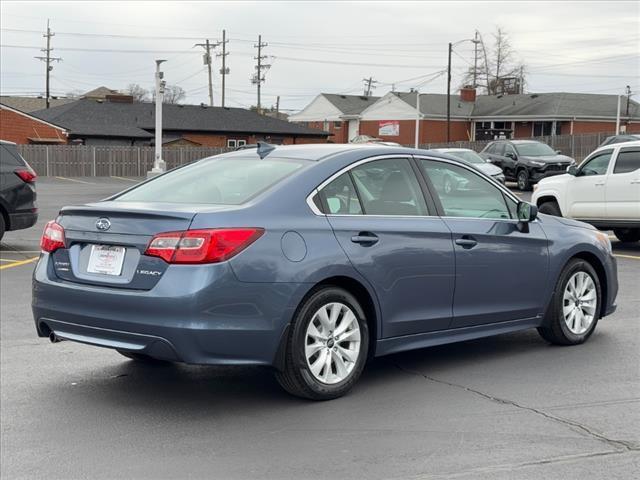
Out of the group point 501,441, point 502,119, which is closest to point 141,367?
point 501,441

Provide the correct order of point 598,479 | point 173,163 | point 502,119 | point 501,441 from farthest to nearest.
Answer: point 502,119
point 173,163
point 501,441
point 598,479

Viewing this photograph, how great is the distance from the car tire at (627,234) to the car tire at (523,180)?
50.9 feet

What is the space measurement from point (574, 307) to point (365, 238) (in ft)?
8.00

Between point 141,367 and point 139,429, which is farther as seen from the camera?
point 141,367

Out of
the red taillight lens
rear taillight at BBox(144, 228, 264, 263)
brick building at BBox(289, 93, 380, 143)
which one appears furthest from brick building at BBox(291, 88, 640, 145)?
rear taillight at BBox(144, 228, 264, 263)

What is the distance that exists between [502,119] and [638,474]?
6617 centimetres

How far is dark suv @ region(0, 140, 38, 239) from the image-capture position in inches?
573

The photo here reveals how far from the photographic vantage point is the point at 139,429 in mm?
5297

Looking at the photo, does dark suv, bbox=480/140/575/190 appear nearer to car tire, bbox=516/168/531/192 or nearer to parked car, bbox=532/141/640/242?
car tire, bbox=516/168/531/192

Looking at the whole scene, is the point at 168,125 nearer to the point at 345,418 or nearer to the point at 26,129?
the point at 26,129

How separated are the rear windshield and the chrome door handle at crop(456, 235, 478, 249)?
1.31 metres

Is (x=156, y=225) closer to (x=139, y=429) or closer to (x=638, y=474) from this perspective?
(x=139, y=429)

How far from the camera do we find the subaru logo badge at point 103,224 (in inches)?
219

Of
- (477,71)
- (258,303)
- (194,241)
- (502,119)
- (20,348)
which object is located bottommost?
(20,348)
